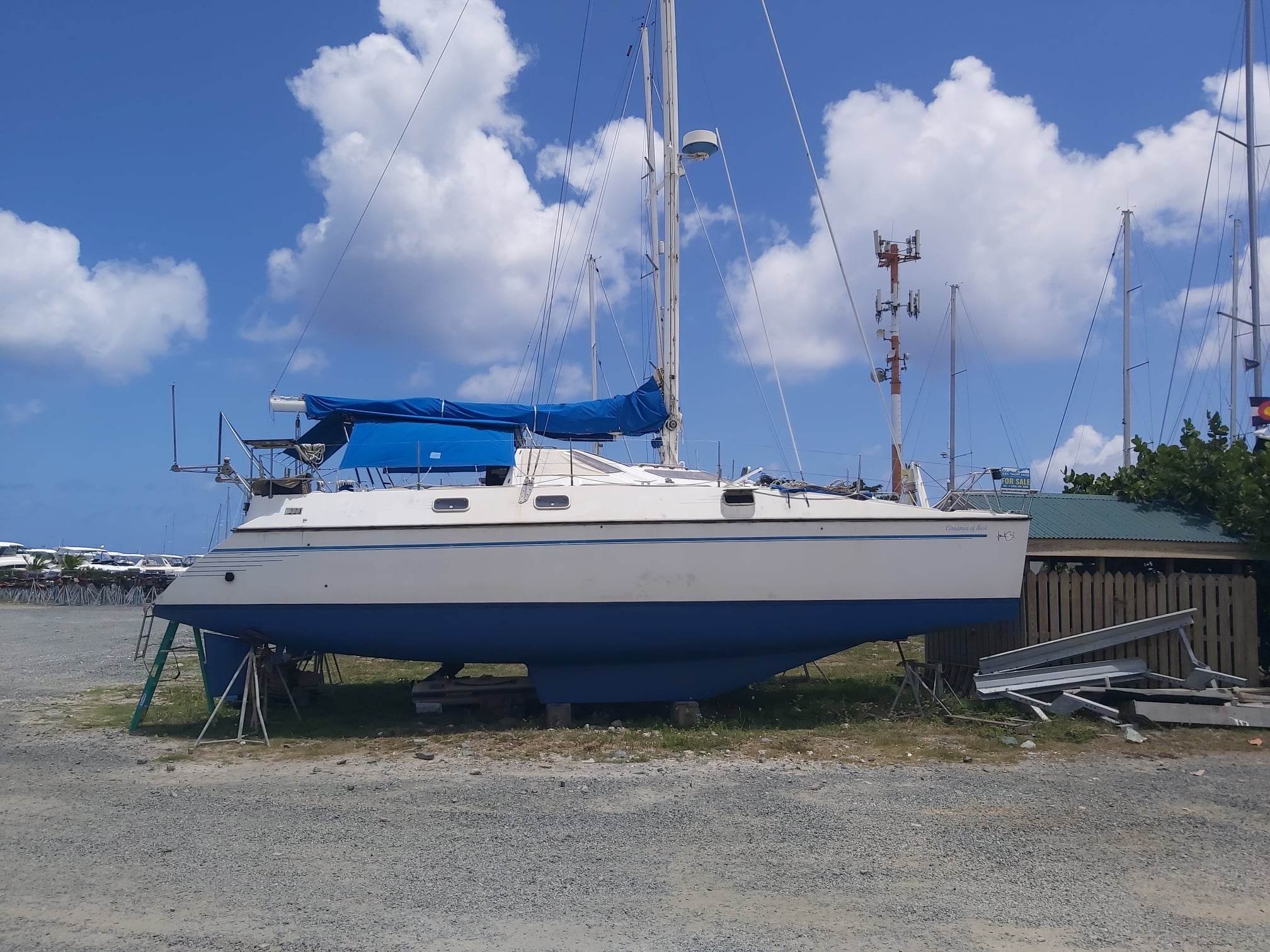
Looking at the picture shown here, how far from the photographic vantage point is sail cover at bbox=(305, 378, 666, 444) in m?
10.2

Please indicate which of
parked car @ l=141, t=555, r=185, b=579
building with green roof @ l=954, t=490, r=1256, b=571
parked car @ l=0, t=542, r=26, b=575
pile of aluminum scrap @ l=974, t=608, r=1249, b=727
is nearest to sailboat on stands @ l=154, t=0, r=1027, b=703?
pile of aluminum scrap @ l=974, t=608, r=1249, b=727

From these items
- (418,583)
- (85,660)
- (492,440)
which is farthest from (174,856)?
(85,660)

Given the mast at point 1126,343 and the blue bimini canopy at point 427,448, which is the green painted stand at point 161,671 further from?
the mast at point 1126,343

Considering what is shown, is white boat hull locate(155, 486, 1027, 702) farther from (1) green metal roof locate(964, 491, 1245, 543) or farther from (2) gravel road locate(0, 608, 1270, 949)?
(2) gravel road locate(0, 608, 1270, 949)

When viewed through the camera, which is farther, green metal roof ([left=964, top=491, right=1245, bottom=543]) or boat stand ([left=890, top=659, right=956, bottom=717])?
green metal roof ([left=964, top=491, right=1245, bottom=543])

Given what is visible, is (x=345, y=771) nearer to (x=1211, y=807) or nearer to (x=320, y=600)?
(x=320, y=600)

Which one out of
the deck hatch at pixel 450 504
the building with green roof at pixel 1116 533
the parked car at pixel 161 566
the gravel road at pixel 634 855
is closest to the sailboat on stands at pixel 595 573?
the deck hatch at pixel 450 504

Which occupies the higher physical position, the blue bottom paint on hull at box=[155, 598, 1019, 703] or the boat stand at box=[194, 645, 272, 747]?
the blue bottom paint on hull at box=[155, 598, 1019, 703]

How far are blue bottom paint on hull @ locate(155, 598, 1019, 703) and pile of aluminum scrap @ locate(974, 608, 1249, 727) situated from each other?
524 millimetres

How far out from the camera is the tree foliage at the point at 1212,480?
9.20 m

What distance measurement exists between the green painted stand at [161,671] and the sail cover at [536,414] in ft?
8.63

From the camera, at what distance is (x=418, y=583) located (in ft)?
28.9

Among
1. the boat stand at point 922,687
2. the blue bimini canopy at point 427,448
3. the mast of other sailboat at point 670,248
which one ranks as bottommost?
the boat stand at point 922,687

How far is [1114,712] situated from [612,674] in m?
4.57
